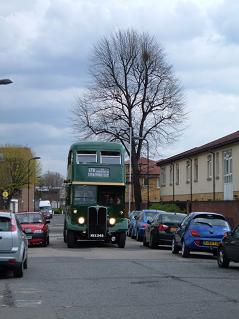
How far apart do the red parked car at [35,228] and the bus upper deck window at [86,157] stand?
12.0 ft

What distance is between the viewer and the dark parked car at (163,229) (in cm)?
2602

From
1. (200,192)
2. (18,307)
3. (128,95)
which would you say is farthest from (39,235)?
(128,95)

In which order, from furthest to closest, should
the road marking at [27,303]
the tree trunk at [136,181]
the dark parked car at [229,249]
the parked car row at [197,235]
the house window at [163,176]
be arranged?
1. the house window at [163,176]
2. the tree trunk at [136,181]
3. the parked car row at [197,235]
4. the dark parked car at [229,249]
5. the road marking at [27,303]

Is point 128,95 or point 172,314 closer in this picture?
point 172,314

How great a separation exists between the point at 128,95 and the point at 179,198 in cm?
1137

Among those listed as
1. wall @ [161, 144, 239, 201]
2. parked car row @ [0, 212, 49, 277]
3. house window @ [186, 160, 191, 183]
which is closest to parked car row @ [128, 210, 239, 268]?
parked car row @ [0, 212, 49, 277]

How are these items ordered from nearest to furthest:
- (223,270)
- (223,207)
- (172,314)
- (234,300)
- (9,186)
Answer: (172,314), (234,300), (223,270), (223,207), (9,186)

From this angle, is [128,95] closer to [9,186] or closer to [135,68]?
[135,68]

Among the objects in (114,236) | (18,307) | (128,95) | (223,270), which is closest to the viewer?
(18,307)

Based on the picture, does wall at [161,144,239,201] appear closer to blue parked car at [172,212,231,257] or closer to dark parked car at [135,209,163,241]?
dark parked car at [135,209,163,241]

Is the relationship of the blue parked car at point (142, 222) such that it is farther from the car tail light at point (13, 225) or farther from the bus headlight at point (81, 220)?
the car tail light at point (13, 225)

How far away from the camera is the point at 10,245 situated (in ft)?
46.7

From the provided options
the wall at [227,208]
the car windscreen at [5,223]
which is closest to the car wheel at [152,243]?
the wall at [227,208]

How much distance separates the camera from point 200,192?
2136 inches
